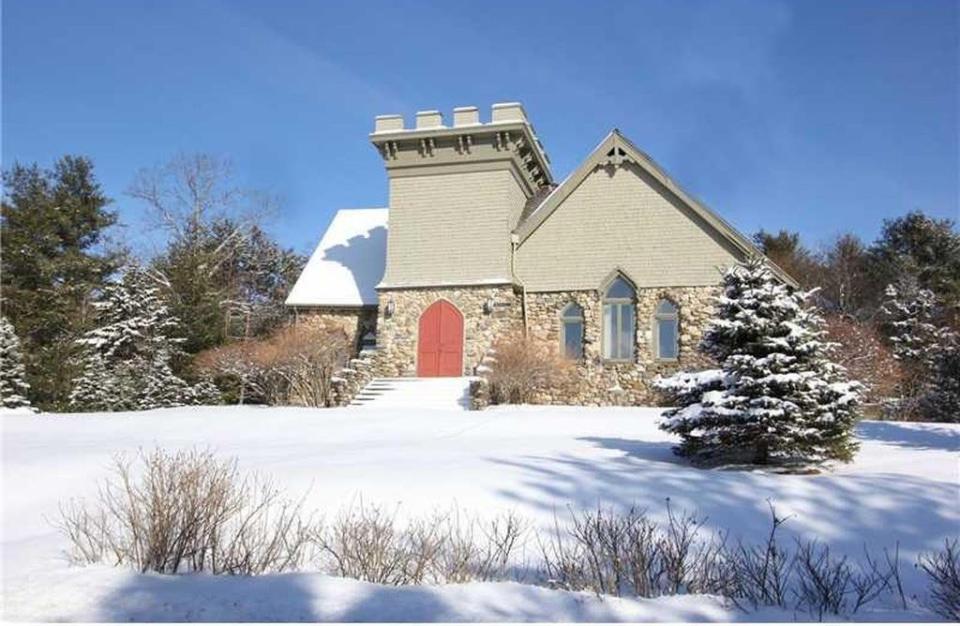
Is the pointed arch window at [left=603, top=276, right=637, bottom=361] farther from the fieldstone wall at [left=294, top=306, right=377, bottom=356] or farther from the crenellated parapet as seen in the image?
the fieldstone wall at [left=294, top=306, right=377, bottom=356]

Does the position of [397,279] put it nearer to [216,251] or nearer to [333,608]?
[216,251]

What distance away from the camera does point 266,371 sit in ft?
72.8

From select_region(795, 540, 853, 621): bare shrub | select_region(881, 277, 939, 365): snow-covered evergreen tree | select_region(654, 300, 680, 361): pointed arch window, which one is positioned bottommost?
select_region(795, 540, 853, 621): bare shrub

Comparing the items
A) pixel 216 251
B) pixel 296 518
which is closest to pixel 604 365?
pixel 296 518

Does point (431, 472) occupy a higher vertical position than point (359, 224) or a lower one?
lower

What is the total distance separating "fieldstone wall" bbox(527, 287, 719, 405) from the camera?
69.5 ft

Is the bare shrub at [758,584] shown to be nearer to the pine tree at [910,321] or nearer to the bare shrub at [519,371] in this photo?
the bare shrub at [519,371]

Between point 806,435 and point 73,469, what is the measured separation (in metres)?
9.00

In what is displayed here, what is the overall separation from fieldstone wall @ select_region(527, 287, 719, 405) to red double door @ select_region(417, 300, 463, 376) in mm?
2545

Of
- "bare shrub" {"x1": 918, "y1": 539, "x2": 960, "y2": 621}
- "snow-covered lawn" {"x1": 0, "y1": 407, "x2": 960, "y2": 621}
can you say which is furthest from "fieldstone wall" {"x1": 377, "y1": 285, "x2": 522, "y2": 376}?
"bare shrub" {"x1": 918, "y1": 539, "x2": 960, "y2": 621}

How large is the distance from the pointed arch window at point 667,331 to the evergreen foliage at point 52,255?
60.7ft

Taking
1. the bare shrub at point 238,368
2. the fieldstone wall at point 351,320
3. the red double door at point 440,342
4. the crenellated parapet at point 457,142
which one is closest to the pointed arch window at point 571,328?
the red double door at point 440,342

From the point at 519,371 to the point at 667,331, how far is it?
5.06 metres

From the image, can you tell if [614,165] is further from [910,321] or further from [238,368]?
[910,321]
